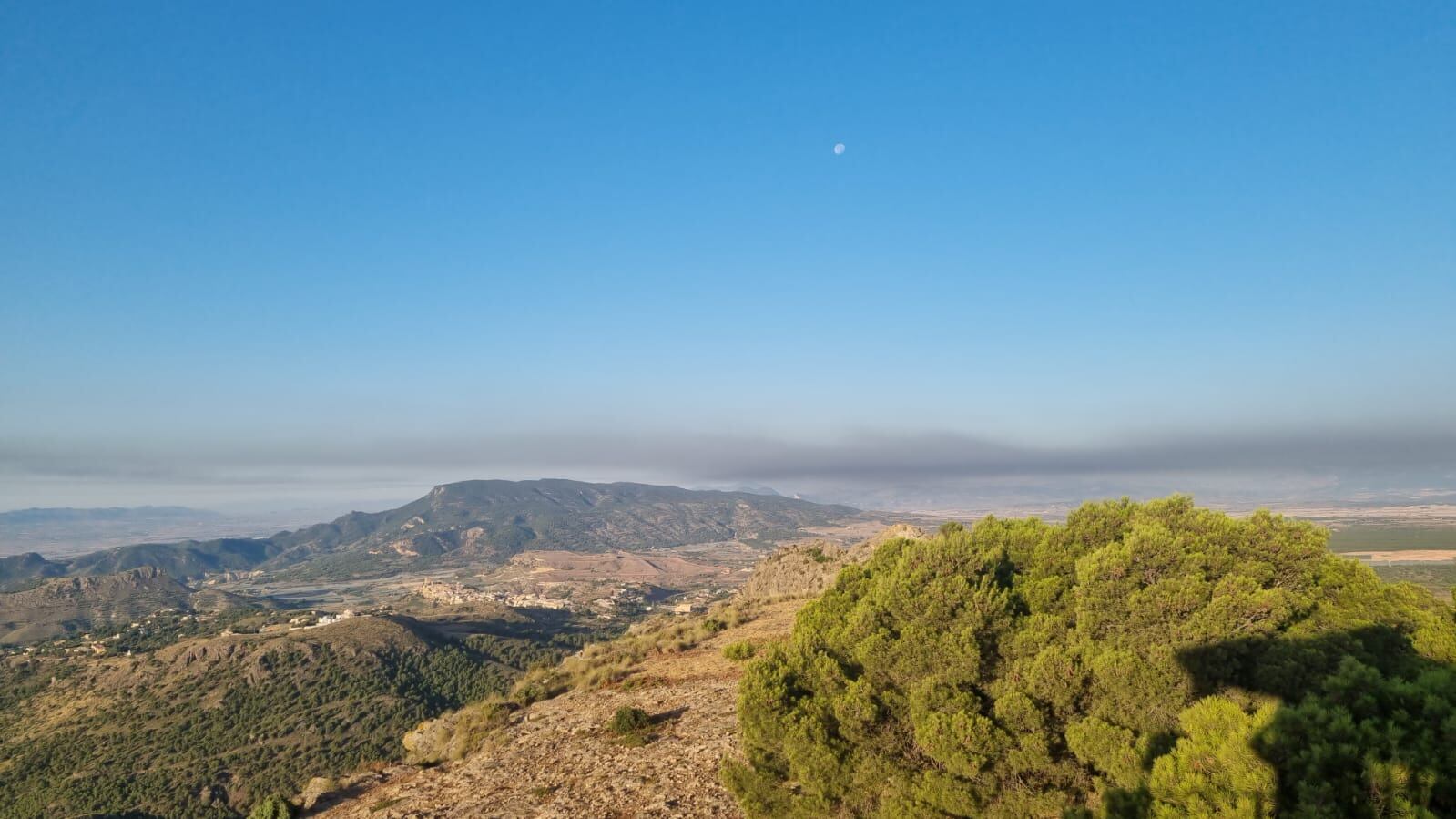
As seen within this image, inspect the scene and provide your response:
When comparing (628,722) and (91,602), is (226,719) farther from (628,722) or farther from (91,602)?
(91,602)

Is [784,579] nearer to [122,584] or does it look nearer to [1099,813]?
[1099,813]

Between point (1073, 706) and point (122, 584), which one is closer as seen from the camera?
point (1073, 706)

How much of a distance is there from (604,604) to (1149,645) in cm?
15061

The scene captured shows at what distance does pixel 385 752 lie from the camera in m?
50.9

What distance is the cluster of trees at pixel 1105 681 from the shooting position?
8.12m

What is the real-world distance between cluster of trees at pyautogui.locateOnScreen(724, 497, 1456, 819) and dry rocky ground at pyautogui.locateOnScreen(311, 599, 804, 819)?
3.14 m

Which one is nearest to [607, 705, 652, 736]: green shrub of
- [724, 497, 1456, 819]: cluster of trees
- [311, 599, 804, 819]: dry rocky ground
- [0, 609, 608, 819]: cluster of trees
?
[311, 599, 804, 819]: dry rocky ground

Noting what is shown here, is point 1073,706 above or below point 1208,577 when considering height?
below

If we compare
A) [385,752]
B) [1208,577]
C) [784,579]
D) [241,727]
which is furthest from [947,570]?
[241,727]

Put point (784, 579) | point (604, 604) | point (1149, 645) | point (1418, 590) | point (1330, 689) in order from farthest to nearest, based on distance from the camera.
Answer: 1. point (604, 604)
2. point (784, 579)
3. point (1418, 590)
4. point (1149, 645)
5. point (1330, 689)

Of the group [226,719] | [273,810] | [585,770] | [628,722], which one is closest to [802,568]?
[628,722]

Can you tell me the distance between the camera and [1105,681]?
439 inches

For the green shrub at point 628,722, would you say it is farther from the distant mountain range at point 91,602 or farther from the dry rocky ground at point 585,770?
the distant mountain range at point 91,602

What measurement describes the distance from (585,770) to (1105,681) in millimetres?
13229
